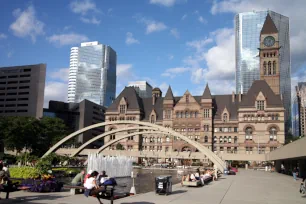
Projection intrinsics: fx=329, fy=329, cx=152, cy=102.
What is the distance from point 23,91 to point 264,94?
90374 mm

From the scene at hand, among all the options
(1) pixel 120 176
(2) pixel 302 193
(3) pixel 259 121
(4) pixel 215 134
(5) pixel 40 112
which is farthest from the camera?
(5) pixel 40 112

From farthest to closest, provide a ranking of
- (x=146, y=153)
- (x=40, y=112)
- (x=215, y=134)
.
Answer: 1. (x=40, y=112)
2. (x=215, y=134)
3. (x=146, y=153)

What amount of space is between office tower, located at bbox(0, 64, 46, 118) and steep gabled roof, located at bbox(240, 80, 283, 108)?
→ 7616 cm

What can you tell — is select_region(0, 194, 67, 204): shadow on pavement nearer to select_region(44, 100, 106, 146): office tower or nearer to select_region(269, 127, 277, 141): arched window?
select_region(269, 127, 277, 141): arched window

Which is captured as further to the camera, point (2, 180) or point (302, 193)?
point (302, 193)

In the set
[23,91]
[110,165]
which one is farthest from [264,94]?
[23,91]

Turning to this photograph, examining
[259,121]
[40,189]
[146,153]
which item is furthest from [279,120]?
[40,189]

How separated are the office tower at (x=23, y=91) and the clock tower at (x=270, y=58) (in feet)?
265

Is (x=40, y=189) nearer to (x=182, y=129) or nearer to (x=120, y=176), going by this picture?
(x=120, y=176)

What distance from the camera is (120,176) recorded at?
1697 inches

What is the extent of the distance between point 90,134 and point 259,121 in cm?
7869

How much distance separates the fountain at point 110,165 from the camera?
123 ft

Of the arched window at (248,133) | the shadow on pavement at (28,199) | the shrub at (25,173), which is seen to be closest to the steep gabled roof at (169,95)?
the arched window at (248,133)

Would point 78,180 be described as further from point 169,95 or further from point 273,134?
point 169,95
